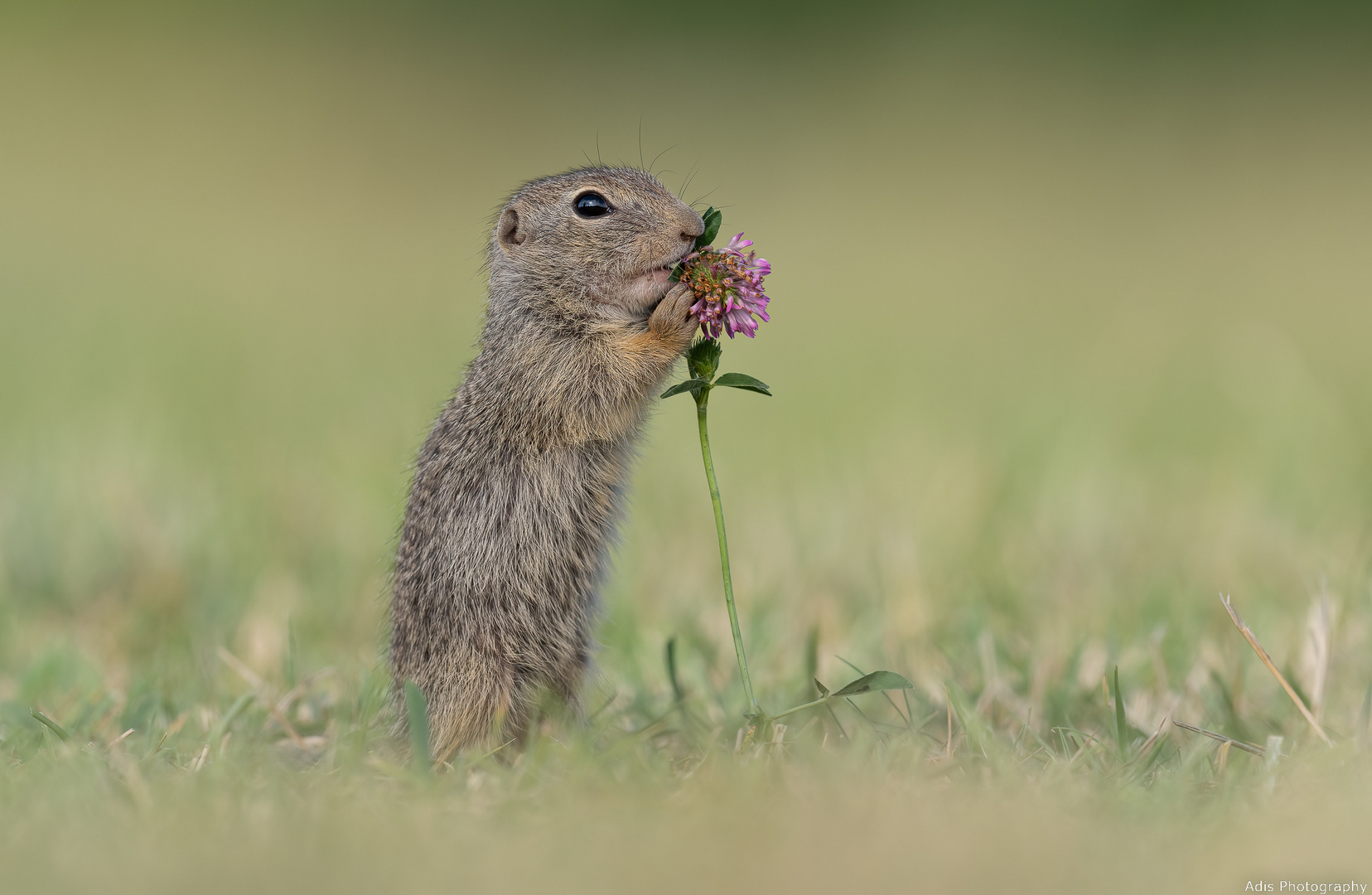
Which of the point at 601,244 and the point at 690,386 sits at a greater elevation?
the point at 601,244

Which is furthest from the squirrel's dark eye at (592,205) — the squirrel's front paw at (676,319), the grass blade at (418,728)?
the grass blade at (418,728)

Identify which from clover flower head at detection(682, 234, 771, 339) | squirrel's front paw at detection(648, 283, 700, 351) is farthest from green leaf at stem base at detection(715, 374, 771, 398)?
squirrel's front paw at detection(648, 283, 700, 351)

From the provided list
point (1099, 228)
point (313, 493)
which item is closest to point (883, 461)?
point (313, 493)

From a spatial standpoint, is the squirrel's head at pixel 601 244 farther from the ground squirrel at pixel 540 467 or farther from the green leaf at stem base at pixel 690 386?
the green leaf at stem base at pixel 690 386

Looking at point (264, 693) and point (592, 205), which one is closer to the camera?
point (264, 693)

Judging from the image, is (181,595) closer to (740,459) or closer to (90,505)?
(90,505)

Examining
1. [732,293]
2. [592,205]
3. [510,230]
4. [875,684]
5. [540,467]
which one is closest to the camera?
[875,684]

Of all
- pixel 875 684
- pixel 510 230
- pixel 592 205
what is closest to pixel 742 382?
pixel 875 684

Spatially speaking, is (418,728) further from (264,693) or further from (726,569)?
(264,693)
